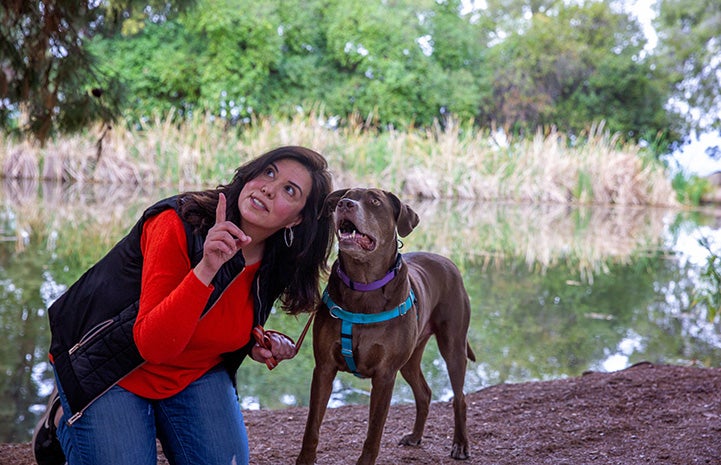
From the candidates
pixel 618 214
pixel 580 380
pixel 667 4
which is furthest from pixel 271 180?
pixel 667 4

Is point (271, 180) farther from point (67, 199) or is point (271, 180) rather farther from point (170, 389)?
point (67, 199)

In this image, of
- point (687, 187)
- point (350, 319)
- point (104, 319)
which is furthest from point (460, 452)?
point (687, 187)

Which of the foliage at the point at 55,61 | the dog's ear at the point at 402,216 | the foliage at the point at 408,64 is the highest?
the foliage at the point at 408,64

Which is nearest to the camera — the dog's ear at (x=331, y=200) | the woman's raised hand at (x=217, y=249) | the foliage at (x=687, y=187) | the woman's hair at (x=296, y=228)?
the woman's raised hand at (x=217, y=249)

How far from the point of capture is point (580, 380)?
494cm

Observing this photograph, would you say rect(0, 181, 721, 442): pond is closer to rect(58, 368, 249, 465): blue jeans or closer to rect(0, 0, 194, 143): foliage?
rect(58, 368, 249, 465): blue jeans

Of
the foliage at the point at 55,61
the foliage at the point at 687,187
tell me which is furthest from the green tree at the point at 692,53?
the foliage at the point at 55,61

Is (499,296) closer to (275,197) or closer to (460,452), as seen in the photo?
(460,452)

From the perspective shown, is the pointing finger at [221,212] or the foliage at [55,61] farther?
the foliage at [55,61]

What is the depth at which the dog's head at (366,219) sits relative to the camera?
10.3 feet

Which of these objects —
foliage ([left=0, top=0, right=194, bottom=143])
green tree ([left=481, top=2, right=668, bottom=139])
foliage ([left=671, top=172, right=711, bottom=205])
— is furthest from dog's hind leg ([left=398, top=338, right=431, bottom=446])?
green tree ([left=481, top=2, right=668, bottom=139])

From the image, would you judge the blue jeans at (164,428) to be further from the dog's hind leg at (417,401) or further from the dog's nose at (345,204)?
the dog's hind leg at (417,401)

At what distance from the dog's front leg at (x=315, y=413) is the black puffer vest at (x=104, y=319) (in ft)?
2.36

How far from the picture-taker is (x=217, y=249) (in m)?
2.56
